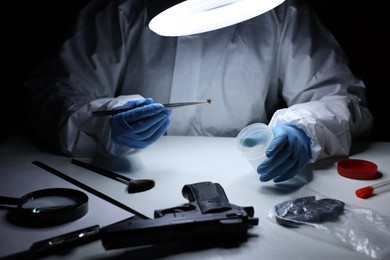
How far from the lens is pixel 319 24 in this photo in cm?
177

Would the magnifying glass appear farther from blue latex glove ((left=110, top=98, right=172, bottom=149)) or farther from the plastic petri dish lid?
the plastic petri dish lid

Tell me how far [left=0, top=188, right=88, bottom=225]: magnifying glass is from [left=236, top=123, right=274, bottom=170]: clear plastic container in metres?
Result: 0.49

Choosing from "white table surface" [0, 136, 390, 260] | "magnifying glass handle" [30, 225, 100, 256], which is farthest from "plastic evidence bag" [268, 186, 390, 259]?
"magnifying glass handle" [30, 225, 100, 256]

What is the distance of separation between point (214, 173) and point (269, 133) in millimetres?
223

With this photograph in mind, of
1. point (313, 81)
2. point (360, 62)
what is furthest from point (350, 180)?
point (360, 62)

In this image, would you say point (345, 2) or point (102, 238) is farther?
point (345, 2)

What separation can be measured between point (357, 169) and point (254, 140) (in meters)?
0.35

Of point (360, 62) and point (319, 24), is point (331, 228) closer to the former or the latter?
point (319, 24)

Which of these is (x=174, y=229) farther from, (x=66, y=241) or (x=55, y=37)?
(x=55, y=37)

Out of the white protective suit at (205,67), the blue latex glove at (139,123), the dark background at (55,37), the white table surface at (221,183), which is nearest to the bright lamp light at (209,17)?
the blue latex glove at (139,123)

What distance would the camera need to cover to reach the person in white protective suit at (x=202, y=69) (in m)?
1.68

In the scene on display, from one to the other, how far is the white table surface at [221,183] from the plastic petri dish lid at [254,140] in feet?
0.30

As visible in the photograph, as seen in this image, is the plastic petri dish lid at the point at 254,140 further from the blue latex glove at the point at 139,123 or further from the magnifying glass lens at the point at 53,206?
the magnifying glass lens at the point at 53,206

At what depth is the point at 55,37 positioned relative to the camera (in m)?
2.04
